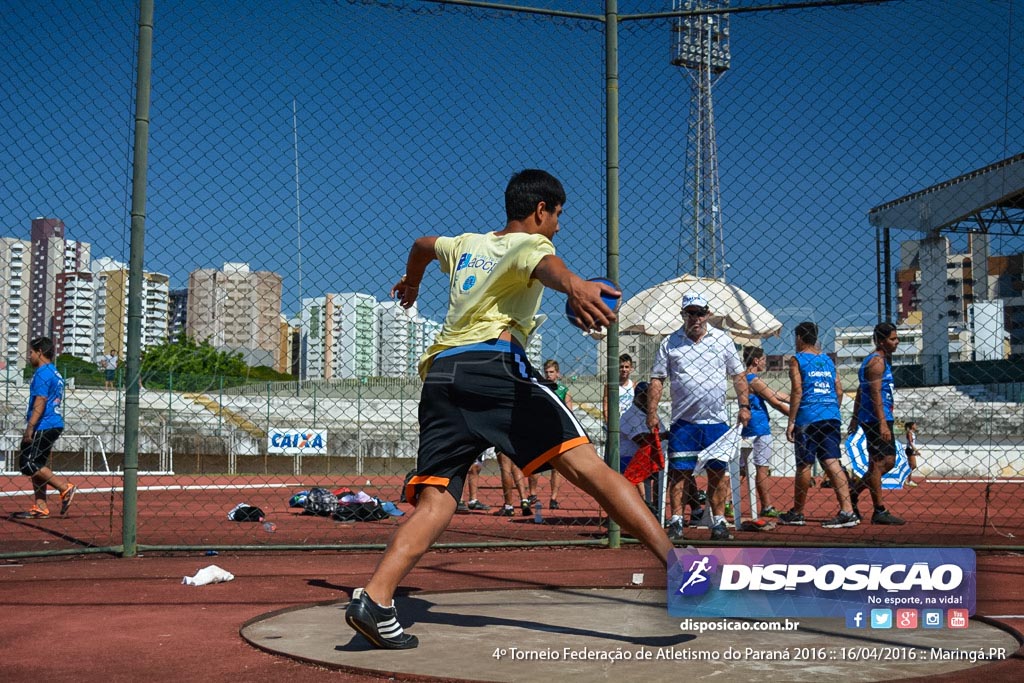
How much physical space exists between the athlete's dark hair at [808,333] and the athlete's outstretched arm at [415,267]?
464cm

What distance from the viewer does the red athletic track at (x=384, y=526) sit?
26.1 ft

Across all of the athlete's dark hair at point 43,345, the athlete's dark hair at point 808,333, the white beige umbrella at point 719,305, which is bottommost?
the athlete's dark hair at point 43,345

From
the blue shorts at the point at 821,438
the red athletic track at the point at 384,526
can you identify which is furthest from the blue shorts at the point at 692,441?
the blue shorts at the point at 821,438

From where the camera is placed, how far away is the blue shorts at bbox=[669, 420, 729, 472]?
26.1ft

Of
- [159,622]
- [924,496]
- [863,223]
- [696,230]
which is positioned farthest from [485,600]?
[924,496]

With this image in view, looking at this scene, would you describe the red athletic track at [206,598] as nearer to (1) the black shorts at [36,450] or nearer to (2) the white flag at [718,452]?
(2) the white flag at [718,452]

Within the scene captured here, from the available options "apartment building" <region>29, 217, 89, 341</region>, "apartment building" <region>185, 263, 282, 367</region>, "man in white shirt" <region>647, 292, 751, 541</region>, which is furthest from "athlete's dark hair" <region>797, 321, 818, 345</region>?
"apartment building" <region>29, 217, 89, 341</region>

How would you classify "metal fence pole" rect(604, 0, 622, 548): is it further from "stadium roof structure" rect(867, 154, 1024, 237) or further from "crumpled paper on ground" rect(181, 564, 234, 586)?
"crumpled paper on ground" rect(181, 564, 234, 586)

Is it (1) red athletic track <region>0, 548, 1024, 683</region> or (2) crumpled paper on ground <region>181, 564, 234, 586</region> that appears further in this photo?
(2) crumpled paper on ground <region>181, 564, 234, 586</region>

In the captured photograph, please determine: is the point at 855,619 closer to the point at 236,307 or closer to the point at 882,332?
the point at 236,307

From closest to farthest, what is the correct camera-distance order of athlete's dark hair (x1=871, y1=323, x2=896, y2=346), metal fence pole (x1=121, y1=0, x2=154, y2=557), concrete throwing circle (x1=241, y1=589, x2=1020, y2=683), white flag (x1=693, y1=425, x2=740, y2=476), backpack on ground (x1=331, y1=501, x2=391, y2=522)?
1. concrete throwing circle (x1=241, y1=589, x2=1020, y2=683)
2. metal fence pole (x1=121, y1=0, x2=154, y2=557)
3. white flag (x1=693, y1=425, x2=740, y2=476)
4. athlete's dark hair (x1=871, y1=323, x2=896, y2=346)
5. backpack on ground (x1=331, y1=501, x2=391, y2=522)

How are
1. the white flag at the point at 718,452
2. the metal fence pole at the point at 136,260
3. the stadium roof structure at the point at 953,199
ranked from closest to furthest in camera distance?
the metal fence pole at the point at 136,260, the stadium roof structure at the point at 953,199, the white flag at the point at 718,452

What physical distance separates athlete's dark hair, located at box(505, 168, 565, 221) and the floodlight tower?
339cm

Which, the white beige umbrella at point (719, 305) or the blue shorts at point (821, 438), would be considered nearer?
the white beige umbrella at point (719, 305)
